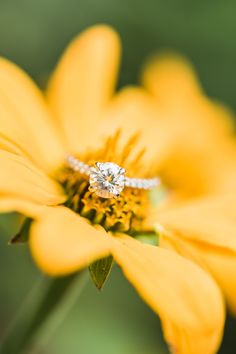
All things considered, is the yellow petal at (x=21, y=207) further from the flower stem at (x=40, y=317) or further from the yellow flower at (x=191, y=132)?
the yellow flower at (x=191, y=132)

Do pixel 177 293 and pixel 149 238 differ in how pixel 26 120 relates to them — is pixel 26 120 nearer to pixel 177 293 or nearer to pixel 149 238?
pixel 149 238

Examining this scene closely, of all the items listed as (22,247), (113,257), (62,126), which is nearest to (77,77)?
(62,126)

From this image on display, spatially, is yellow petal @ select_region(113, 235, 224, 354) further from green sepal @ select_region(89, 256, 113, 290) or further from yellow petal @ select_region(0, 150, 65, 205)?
yellow petal @ select_region(0, 150, 65, 205)

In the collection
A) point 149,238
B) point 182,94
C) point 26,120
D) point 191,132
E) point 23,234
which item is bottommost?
point 23,234

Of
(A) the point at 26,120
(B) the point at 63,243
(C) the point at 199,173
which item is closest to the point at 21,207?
(B) the point at 63,243

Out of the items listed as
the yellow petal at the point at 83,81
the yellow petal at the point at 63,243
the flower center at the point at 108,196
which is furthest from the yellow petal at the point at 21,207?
the yellow petal at the point at 83,81

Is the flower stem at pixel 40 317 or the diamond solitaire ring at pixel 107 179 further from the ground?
the diamond solitaire ring at pixel 107 179

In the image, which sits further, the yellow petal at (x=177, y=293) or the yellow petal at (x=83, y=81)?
the yellow petal at (x=83, y=81)
